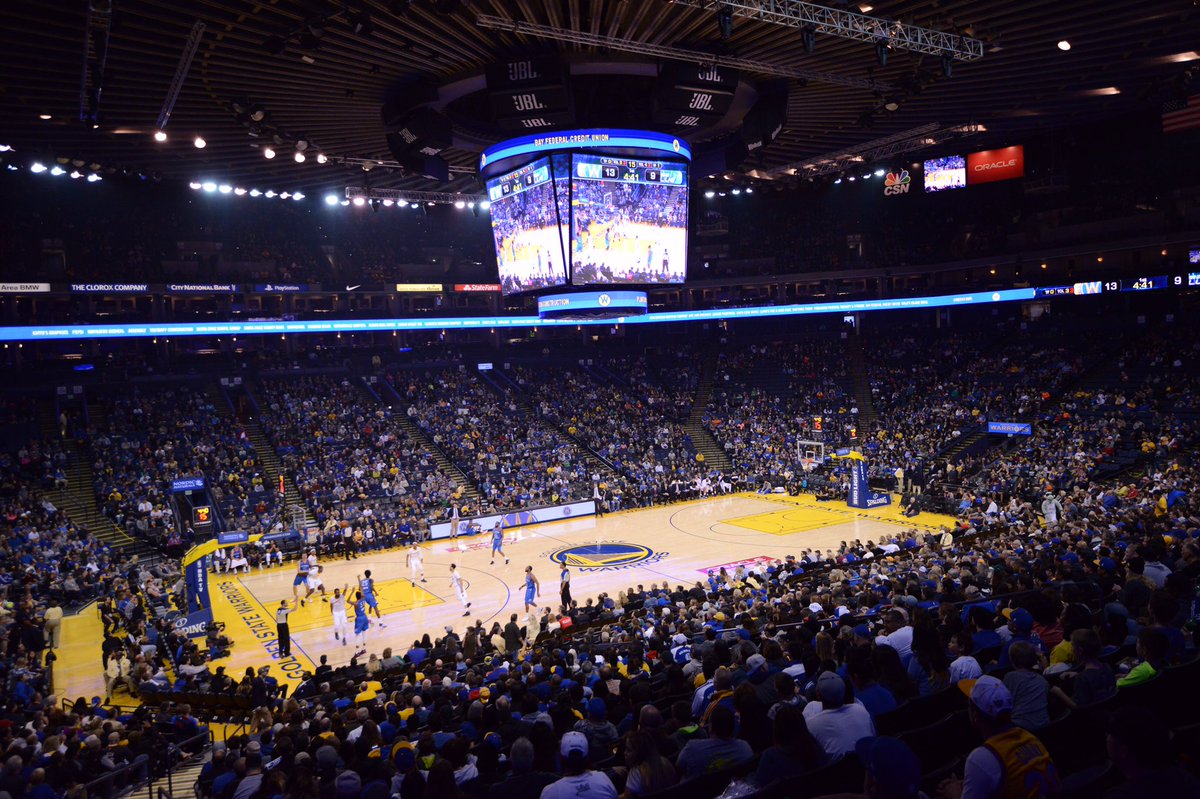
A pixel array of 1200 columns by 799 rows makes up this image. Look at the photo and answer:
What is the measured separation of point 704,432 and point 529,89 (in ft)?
91.5

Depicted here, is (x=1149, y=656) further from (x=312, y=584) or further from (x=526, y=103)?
(x=312, y=584)

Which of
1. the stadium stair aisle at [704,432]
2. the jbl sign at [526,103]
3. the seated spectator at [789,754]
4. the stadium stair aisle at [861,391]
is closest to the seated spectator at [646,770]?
the seated spectator at [789,754]

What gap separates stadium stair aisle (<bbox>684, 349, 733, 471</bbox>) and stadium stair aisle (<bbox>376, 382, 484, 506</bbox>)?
13012 millimetres

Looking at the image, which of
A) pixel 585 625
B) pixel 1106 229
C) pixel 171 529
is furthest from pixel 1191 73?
pixel 171 529

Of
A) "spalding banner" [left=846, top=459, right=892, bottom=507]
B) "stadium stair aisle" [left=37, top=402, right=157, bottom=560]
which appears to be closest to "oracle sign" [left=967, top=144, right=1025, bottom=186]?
"spalding banner" [left=846, top=459, right=892, bottom=507]

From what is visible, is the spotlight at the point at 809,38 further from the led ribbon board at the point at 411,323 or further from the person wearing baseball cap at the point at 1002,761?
the person wearing baseball cap at the point at 1002,761

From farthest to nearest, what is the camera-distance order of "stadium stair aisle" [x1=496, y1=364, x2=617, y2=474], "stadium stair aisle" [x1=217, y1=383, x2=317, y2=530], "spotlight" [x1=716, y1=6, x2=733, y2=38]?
"stadium stair aisle" [x1=496, y1=364, x2=617, y2=474] → "stadium stair aisle" [x1=217, y1=383, x2=317, y2=530] → "spotlight" [x1=716, y1=6, x2=733, y2=38]

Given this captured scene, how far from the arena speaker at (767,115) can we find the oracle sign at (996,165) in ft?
75.0

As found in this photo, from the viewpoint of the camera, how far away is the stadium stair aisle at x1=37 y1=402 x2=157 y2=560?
26.6 meters

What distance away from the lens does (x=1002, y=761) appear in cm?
361

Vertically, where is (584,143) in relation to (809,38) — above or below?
below

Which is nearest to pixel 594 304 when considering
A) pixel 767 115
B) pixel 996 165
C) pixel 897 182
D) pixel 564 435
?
pixel 767 115

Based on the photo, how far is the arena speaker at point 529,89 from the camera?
18.5 m

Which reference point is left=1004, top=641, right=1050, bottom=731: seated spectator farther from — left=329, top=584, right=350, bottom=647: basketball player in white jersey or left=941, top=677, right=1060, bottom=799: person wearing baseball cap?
left=329, top=584, right=350, bottom=647: basketball player in white jersey
